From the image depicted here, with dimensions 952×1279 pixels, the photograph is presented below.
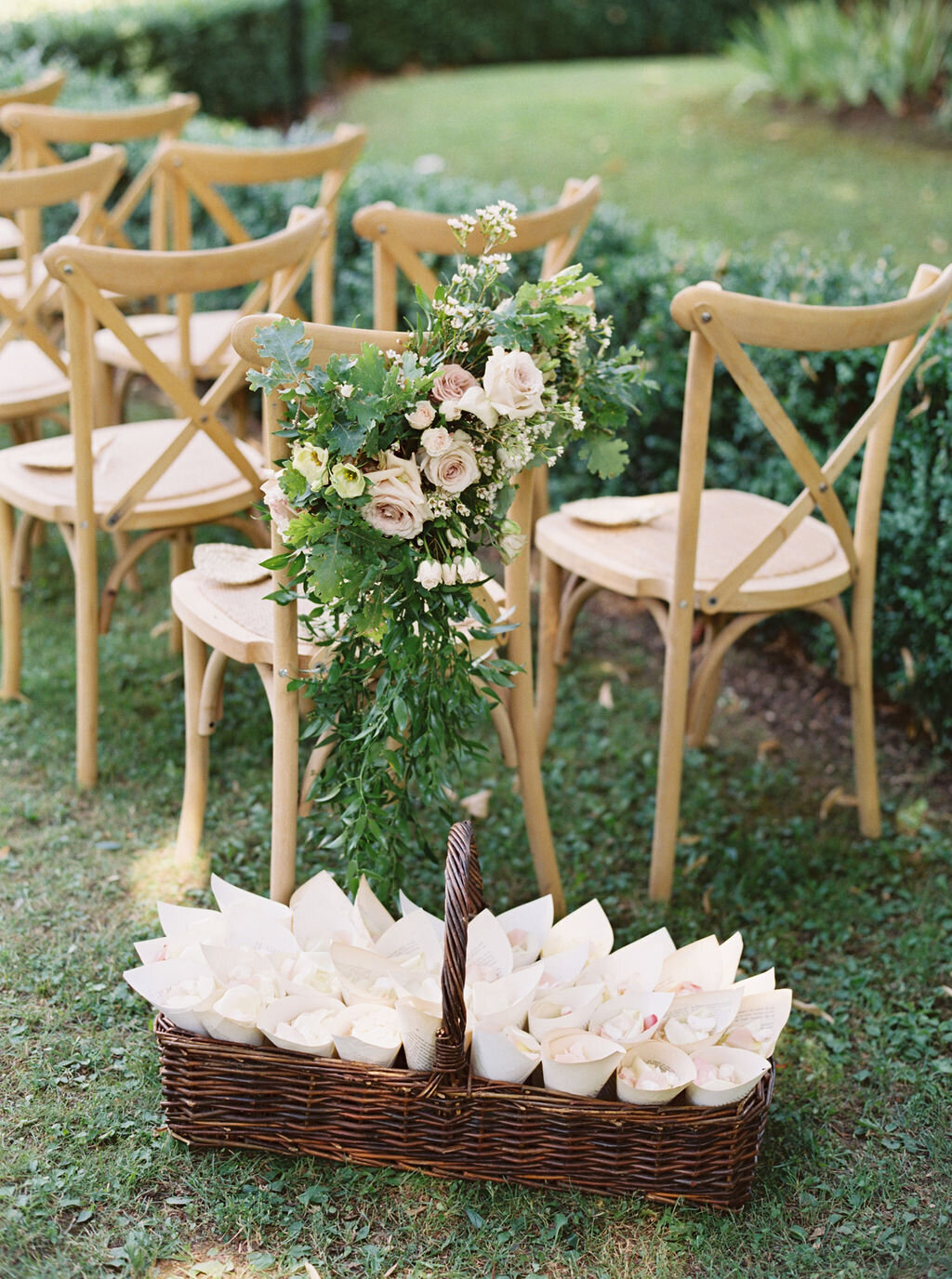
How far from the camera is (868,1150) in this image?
7.33 ft

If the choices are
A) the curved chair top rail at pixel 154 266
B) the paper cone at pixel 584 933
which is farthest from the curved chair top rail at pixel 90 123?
the paper cone at pixel 584 933

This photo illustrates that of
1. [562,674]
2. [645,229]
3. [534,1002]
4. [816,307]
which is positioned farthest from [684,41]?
[534,1002]

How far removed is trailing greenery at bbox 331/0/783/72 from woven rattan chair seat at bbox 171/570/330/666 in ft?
34.2

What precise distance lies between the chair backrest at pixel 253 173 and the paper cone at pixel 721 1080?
2194 mm

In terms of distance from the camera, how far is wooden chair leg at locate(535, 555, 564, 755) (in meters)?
3.14

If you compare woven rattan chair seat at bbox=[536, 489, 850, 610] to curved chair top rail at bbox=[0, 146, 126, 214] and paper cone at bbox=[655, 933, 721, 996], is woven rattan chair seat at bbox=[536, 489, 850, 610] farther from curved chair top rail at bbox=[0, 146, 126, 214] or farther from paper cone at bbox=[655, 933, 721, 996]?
curved chair top rail at bbox=[0, 146, 126, 214]

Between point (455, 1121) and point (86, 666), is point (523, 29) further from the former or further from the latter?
point (455, 1121)

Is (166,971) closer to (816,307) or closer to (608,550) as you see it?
(608,550)

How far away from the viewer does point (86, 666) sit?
3100 mm

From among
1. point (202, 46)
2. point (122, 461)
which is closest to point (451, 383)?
point (122, 461)

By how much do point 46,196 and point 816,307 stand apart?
1967 mm

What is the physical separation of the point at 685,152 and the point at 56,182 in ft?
18.8

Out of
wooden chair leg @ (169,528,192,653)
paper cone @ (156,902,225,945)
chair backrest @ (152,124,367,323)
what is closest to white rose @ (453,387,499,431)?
paper cone @ (156,902,225,945)

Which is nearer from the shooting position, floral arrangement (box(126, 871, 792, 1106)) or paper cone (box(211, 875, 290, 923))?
floral arrangement (box(126, 871, 792, 1106))
